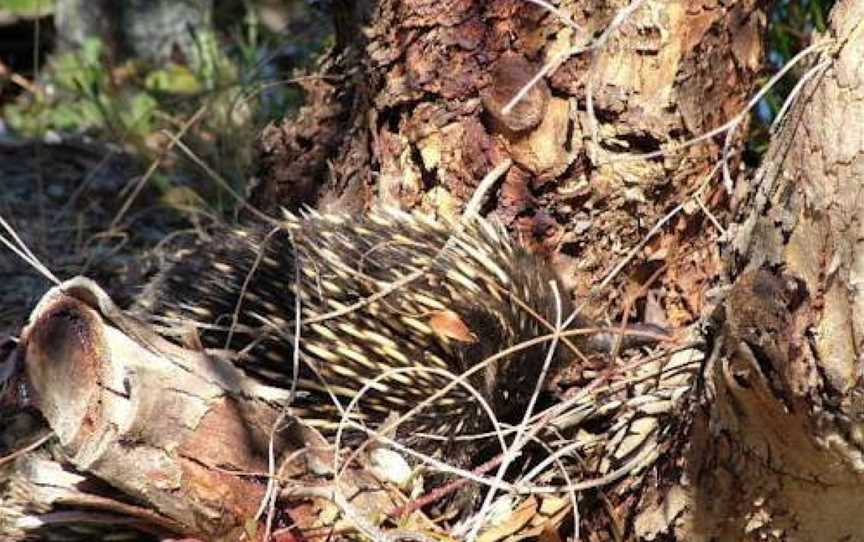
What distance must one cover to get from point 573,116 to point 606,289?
1.11 feet

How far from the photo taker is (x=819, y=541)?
230 cm

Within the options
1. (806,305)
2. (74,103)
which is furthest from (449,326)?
(74,103)

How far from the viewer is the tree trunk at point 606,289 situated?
6.71 feet

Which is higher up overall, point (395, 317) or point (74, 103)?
point (395, 317)

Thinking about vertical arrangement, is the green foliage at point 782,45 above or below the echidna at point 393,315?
above

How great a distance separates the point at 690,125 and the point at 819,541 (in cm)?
88

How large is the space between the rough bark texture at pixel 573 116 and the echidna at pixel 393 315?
0.10 m

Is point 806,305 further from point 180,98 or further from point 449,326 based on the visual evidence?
point 180,98

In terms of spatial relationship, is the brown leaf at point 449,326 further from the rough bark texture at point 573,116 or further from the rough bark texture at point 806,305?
the rough bark texture at point 806,305

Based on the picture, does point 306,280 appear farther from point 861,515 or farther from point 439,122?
point 861,515

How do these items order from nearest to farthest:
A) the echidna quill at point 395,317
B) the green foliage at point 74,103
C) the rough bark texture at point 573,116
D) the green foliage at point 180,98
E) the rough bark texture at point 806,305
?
the rough bark texture at point 806,305 < the rough bark texture at point 573,116 < the echidna quill at point 395,317 < the green foliage at point 180,98 < the green foliage at point 74,103

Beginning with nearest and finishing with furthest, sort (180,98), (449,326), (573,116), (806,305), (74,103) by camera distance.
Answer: (806,305)
(573,116)
(449,326)
(180,98)
(74,103)

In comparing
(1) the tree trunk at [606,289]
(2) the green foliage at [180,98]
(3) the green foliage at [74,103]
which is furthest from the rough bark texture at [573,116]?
(3) the green foliage at [74,103]

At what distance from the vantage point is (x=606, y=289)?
2.88 meters
